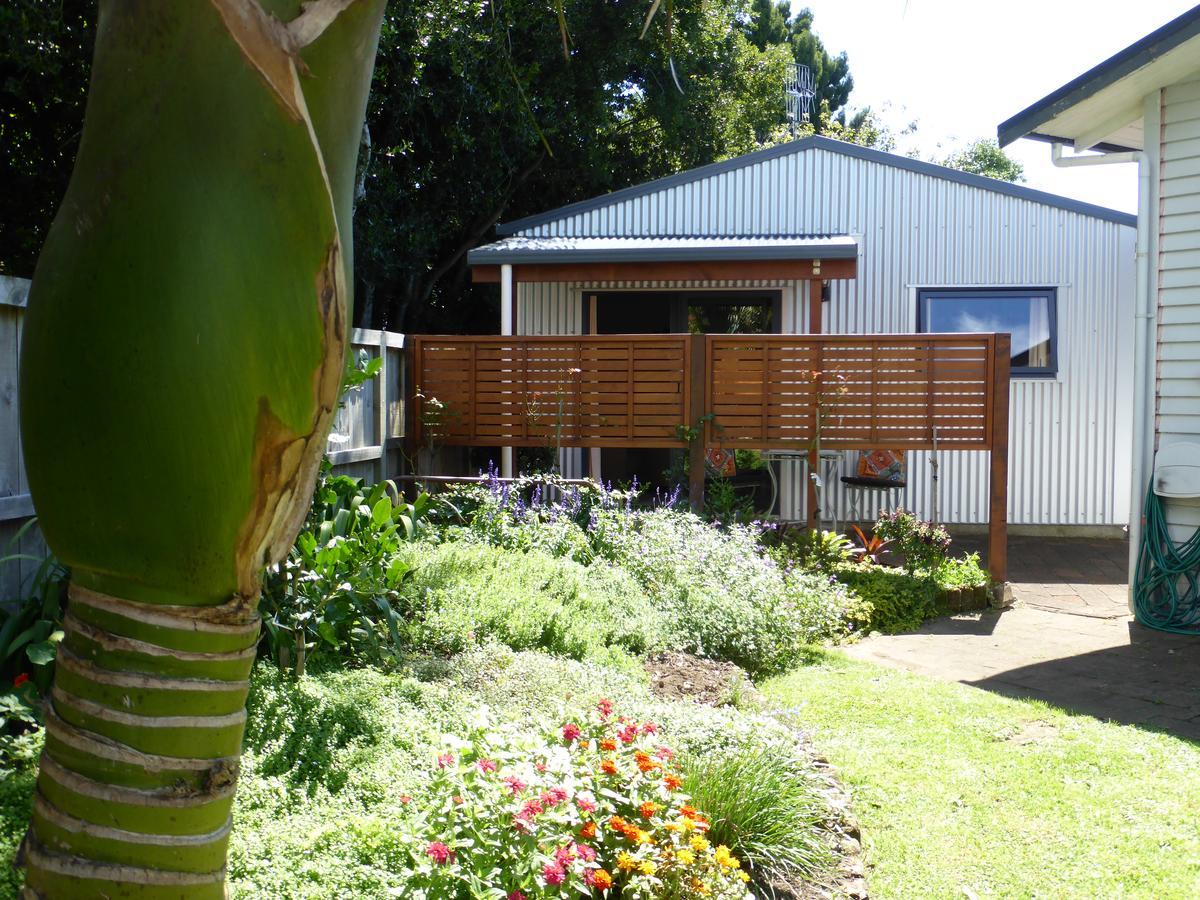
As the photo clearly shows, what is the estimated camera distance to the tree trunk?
84 centimetres

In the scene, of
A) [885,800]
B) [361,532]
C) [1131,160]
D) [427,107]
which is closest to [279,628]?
[361,532]

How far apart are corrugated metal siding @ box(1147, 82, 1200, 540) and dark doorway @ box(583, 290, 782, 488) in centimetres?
Answer: 457

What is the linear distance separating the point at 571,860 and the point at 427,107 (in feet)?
45.5

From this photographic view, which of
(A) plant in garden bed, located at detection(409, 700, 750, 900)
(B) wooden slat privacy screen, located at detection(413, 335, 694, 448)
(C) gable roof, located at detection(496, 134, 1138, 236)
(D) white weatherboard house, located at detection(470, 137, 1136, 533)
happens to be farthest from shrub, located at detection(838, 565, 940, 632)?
(C) gable roof, located at detection(496, 134, 1138, 236)

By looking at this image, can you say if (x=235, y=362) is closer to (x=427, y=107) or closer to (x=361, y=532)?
(x=361, y=532)

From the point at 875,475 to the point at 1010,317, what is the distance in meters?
2.60

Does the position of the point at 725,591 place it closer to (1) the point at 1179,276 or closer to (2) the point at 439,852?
(2) the point at 439,852

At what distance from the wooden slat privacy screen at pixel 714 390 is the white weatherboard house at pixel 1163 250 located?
120cm

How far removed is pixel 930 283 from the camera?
1167 cm

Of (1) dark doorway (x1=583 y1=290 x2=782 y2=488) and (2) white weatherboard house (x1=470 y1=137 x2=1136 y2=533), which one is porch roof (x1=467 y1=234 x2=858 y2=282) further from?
(1) dark doorway (x1=583 y1=290 x2=782 y2=488)

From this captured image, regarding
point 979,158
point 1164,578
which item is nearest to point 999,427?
point 1164,578

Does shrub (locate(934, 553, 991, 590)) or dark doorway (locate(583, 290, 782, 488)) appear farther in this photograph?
dark doorway (locate(583, 290, 782, 488))

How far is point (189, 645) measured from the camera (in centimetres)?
93

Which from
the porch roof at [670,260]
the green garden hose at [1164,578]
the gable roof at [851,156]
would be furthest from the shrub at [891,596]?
the gable roof at [851,156]
